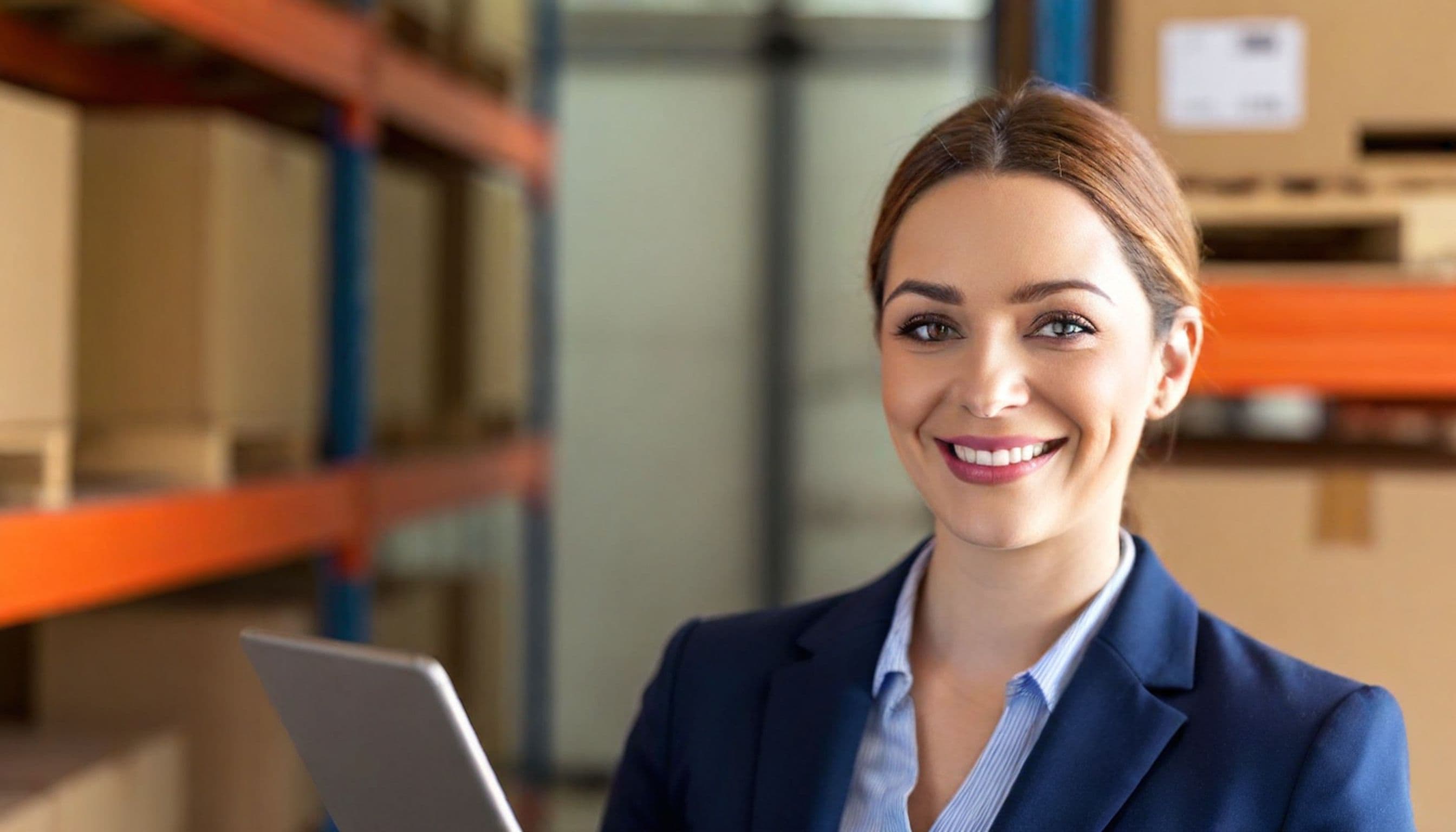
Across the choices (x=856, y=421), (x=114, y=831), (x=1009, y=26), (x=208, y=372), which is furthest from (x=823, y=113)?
(x=114, y=831)

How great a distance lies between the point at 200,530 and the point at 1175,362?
189cm

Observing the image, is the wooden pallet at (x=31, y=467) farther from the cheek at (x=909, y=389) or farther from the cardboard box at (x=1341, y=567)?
the cardboard box at (x=1341, y=567)

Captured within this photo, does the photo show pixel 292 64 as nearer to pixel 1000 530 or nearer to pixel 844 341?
pixel 1000 530

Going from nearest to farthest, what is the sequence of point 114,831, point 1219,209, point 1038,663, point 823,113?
point 1038,663, point 1219,209, point 114,831, point 823,113

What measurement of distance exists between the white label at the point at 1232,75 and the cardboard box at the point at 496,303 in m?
2.84

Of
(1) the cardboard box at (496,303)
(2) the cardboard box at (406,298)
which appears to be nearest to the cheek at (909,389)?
(2) the cardboard box at (406,298)

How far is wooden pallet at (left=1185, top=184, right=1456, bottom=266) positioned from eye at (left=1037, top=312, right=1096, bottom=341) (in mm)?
839

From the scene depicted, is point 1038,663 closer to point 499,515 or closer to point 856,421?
point 856,421

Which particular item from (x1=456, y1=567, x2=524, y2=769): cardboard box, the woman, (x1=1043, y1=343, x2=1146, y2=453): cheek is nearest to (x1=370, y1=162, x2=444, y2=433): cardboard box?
(x1=456, y1=567, x2=524, y2=769): cardboard box

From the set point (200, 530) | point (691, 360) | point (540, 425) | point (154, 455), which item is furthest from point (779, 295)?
point (200, 530)

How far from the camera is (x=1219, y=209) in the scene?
97.7 inches

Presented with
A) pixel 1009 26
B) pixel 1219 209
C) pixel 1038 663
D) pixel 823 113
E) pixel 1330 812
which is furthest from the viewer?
pixel 823 113

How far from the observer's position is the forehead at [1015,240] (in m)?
1.73

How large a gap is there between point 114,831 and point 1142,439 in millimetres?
1971
